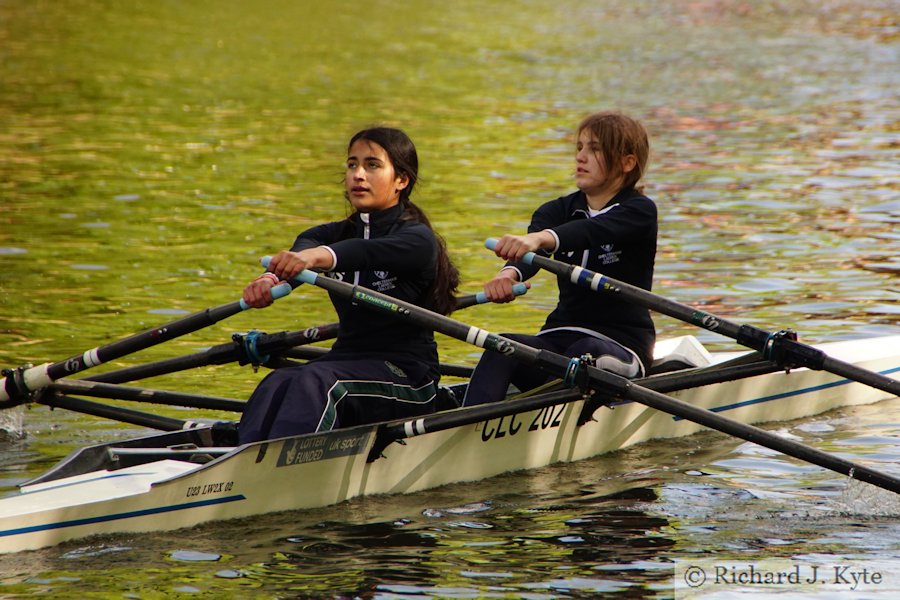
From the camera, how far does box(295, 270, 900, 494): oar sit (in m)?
7.43

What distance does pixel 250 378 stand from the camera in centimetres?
1055

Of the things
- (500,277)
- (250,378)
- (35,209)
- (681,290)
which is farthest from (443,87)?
(500,277)

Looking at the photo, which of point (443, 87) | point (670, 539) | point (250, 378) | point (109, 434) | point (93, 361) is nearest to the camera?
point (670, 539)

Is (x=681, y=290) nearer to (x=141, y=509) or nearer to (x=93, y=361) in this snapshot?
(x=93, y=361)

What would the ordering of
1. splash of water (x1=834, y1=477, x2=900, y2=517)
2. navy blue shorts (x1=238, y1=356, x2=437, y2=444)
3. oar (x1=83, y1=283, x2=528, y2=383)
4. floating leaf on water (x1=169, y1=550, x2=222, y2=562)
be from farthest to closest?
oar (x1=83, y1=283, x2=528, y2=383) < splash of water (x1=834, y1=477, x2=900, y2=517) < navy blue shorts (x1=238, y1=356, x2=437, y2=444) < floating leaf on water (x1=169, y1=550, x2=222, y2=562)

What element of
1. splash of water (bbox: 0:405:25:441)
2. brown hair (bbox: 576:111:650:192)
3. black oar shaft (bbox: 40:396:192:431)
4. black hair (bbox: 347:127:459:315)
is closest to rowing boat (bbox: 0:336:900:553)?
black oar shaft (bbox: 40:396:192:431)

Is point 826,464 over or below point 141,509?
over

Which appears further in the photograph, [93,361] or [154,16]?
[154,16]

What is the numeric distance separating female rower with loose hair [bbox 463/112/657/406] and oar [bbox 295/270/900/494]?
0.45 m

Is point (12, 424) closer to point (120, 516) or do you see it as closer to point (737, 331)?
point (120, 516)

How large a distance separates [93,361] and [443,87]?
22.9m

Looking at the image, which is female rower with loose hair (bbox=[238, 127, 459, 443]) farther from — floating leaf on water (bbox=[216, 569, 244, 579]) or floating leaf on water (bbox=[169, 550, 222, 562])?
floating leaf on water (bbox=[216, 569, 244, 579])

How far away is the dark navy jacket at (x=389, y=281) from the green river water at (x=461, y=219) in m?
0.82

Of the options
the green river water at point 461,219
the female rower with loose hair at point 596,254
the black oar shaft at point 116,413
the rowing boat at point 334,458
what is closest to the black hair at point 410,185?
the female rower with loose hair at point 596,254
